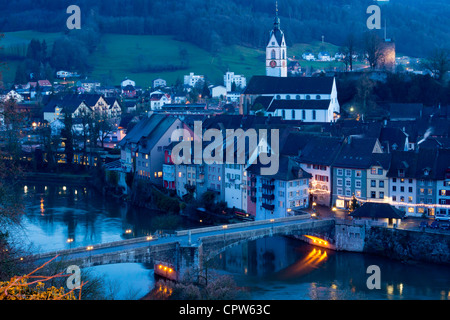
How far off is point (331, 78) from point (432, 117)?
1058 centimetres

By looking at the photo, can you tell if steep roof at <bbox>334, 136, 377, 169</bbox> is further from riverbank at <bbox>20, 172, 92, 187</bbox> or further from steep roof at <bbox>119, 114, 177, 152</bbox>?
riverbank at <bbox>20, 172, 92, 187</bbox>

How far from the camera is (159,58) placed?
101 metres

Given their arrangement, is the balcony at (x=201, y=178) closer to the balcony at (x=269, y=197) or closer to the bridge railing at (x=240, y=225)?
the balcony at (x=269, y=197)

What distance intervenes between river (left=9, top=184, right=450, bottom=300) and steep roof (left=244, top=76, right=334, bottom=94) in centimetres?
2158

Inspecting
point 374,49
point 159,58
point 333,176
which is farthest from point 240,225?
point 159,58

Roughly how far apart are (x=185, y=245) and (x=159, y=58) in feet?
268

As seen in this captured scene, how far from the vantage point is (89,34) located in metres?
104

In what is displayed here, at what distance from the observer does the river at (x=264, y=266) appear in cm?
2080

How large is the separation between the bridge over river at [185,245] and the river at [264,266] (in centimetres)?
81

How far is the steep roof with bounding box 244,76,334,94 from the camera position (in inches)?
2007

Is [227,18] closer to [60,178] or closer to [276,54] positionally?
[276,54]
